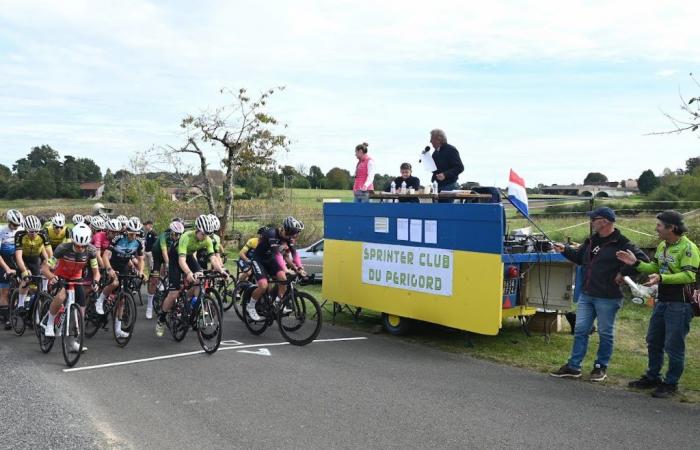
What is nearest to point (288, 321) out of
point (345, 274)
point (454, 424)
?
point (345, 274)

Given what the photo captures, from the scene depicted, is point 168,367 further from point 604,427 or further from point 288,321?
point 604,427

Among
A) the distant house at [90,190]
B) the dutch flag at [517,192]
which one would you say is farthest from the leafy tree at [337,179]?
the dutch flag at [517,192]

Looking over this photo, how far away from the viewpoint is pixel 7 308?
11.2 m

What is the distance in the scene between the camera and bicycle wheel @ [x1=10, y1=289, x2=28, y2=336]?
10.6 m

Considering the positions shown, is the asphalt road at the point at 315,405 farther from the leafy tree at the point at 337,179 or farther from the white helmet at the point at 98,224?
the leafy tree at the point at 337,179

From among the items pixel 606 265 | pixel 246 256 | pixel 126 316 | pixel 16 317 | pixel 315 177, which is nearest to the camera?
pixel 606 265

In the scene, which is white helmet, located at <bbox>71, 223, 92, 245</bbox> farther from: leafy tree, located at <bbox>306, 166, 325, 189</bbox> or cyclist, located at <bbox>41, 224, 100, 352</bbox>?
leafy tree, located at <bbox>306, 166, 325, 189</bbox>

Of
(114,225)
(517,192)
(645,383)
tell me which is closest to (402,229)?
(517,192)

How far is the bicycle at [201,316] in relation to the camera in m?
9.01

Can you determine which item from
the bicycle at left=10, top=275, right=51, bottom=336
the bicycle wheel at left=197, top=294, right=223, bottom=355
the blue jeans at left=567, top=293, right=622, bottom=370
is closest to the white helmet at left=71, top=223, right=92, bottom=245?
the bicycle at left=10, top=275, right=51, bottom=336

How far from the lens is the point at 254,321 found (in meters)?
10.5

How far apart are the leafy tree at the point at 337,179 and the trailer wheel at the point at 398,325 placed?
1649 inches

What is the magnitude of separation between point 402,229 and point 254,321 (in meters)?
2.83

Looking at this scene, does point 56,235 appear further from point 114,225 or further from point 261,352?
point 261,352
